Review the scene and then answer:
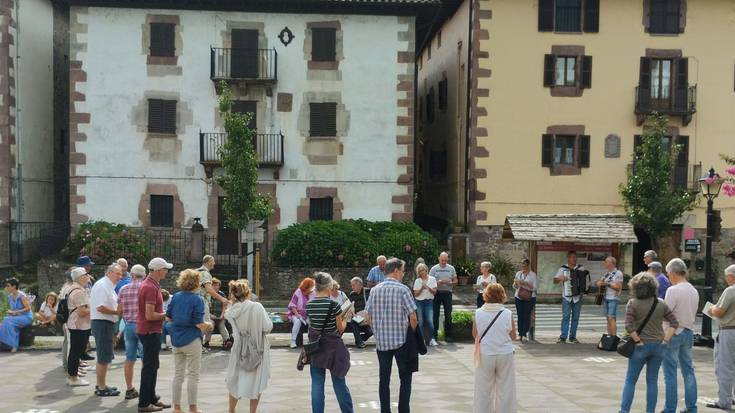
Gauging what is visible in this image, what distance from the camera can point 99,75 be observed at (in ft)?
94.7

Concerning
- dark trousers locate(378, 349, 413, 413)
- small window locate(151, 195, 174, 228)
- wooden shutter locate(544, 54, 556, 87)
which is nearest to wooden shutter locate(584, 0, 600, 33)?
wooden shutter locate(544, 54, 556, 87)

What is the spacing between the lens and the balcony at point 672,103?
2972cm

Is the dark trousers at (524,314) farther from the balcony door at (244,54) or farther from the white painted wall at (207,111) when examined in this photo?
the balcony door at (244,54)

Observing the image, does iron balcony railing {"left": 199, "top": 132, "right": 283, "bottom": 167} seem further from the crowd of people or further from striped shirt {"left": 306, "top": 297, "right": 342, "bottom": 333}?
striped shirt {"left": 306, "top": 297, "right": 342, "bottom": 333}

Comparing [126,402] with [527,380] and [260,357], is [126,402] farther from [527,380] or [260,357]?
[527,380]

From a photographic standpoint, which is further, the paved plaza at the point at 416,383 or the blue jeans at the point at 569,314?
the blue jeans at the point at 569,314

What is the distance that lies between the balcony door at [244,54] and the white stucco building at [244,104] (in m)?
0.04

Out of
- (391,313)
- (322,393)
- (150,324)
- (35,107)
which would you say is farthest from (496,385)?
(35,107)

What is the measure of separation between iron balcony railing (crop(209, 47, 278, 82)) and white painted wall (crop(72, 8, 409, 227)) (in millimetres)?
441

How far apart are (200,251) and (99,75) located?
23.4ft

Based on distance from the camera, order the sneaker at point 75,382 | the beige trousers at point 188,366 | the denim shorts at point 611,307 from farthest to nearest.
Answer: the denim shorts at point 611,307 → the sneaker at point 75,382 → the beige trousers at point 188,366

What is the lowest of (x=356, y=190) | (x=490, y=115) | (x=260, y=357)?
(x=260, y=357)

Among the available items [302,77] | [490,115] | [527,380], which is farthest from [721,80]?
[527,380]

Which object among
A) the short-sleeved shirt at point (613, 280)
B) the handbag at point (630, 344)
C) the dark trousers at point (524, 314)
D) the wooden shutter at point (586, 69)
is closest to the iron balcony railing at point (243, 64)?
the wooden shutter at point (586, 69)
